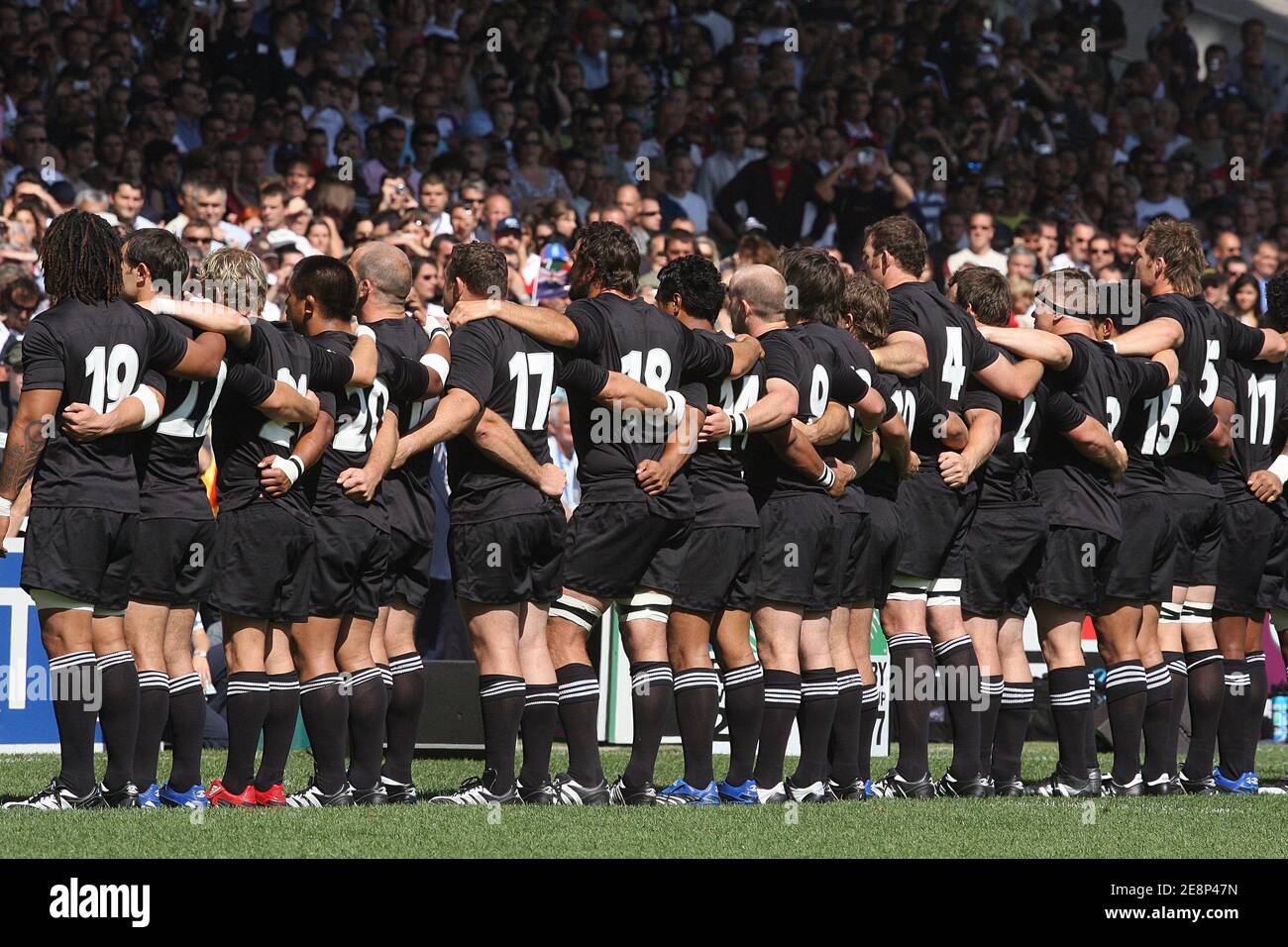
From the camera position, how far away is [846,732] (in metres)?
8.09

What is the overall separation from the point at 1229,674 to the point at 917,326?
243 centimetres

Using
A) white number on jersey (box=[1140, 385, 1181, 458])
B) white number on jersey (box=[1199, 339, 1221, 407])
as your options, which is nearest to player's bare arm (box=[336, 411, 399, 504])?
white number on jersey (box=[1140, 385, 1181, 458])

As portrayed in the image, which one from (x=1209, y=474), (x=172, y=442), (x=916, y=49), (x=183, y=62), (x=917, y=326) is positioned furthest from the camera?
(x=916, y=49)

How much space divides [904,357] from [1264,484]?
6.98 ft

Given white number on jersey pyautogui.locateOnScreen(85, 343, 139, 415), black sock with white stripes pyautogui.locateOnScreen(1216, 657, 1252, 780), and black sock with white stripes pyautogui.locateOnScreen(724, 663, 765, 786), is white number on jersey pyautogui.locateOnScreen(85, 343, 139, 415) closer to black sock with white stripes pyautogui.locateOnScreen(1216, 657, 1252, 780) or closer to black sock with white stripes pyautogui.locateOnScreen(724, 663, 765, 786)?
black sock with white stripes pyautogui.locateOnScreen(724, 663, 765, 786)

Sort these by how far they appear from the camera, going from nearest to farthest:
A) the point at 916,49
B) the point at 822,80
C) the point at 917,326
Result: the point at 917,326 < the point at 822,80 < the point at 916,49

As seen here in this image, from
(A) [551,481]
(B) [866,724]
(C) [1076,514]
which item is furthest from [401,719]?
(C) [1076,514]

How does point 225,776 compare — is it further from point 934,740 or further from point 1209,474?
point 934,740

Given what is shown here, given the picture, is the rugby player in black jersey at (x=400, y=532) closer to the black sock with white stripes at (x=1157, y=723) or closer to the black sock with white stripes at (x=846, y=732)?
the black sock with white stripes at (x=846, y=732)

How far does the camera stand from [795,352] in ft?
25.9

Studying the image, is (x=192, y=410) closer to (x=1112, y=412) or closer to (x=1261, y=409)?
(x=1112, y=412)

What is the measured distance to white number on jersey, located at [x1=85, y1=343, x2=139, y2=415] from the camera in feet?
22.2

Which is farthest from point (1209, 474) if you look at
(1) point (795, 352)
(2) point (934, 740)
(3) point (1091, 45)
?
(3) point (1091, 45)

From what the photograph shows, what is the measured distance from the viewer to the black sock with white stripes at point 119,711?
22.5 ft
